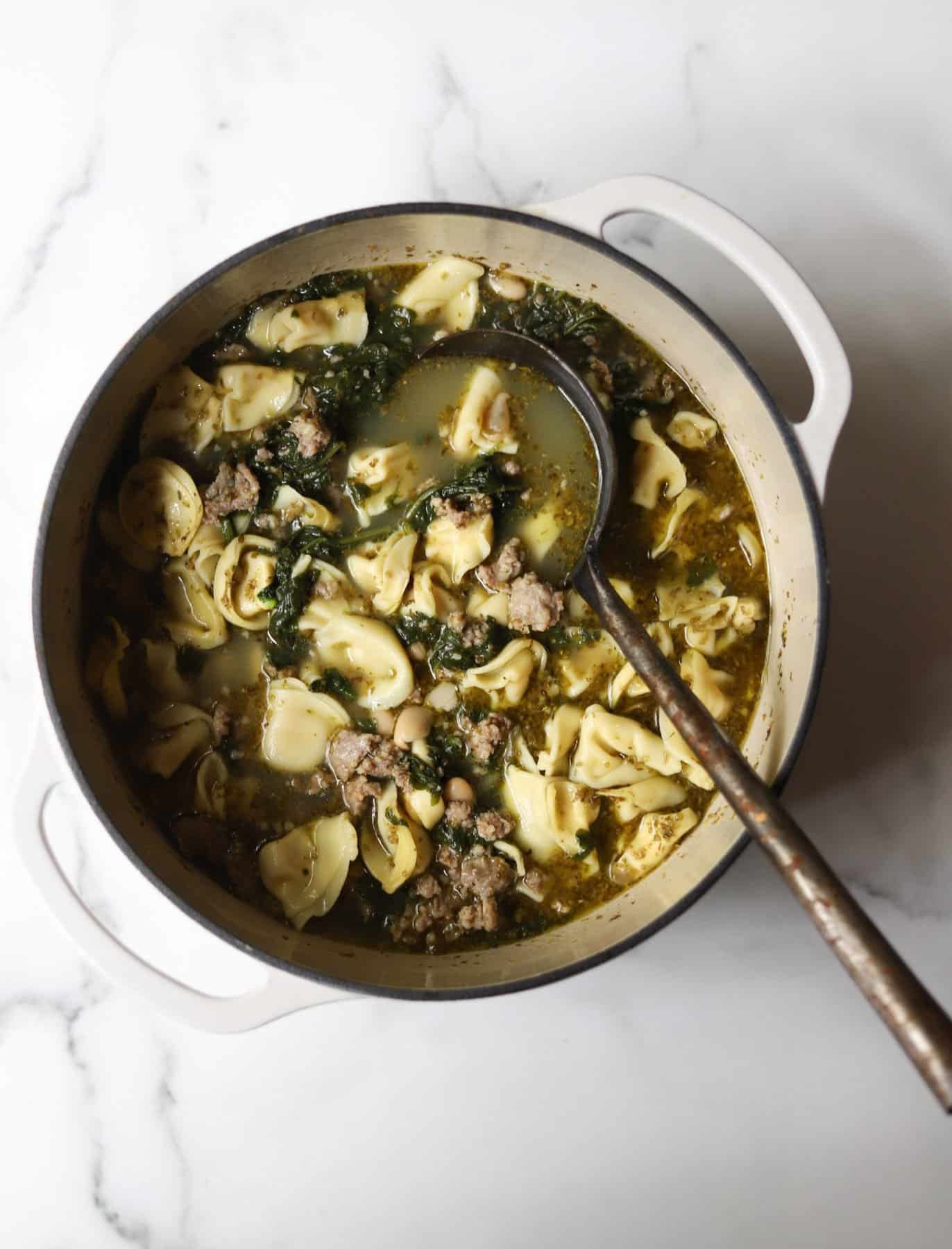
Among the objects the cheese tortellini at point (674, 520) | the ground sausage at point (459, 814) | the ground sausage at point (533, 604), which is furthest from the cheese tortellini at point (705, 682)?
the ground sausage at point (459, 814)

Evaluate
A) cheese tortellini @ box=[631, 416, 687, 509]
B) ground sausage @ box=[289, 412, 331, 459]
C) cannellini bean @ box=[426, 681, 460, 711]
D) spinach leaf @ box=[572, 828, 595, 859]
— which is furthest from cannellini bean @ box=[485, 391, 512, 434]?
spinach leaf @ box=[572, 828, 595, 859]

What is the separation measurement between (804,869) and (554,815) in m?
1.08

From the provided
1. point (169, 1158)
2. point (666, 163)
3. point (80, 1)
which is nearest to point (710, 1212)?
point (169, 1158)

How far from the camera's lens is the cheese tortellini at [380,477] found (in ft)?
11.7

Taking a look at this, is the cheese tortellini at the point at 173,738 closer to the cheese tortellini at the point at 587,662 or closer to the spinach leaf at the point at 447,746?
the spinach leaf at the point at 447,746

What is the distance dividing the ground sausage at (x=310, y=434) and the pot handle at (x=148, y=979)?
53.6 inches

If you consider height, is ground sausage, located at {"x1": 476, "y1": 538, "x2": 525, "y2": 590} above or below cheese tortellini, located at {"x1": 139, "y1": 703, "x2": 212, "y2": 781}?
above

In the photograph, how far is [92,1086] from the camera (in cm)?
377

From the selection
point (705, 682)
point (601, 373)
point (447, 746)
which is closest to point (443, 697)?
point (447, 746)

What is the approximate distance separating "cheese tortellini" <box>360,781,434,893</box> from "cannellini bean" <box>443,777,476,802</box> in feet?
0.47

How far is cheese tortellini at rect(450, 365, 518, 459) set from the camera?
140 inches

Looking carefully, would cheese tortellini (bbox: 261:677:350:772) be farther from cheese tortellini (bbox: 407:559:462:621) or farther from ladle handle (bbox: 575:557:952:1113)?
ladle handle (bbox: 575:557:952:1113)

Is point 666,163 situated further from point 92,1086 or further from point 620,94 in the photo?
point 92,1086

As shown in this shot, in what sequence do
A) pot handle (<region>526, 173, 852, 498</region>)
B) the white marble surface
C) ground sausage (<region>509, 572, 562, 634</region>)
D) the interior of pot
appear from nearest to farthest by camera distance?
pot handle (<region>526, 173, 852, 498</region>) → the interior of pot → ground sausage (<region>509, 572, 562, 634</region>) → the white marble surface
